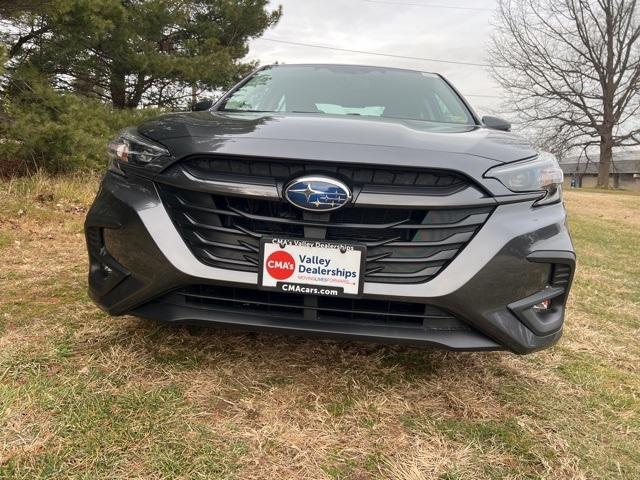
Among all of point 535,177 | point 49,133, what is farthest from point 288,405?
point 49,133

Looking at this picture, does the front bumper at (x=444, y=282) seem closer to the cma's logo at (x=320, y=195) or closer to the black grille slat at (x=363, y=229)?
the black grille slat at (x=363, y=229)

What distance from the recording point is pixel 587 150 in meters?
33.0

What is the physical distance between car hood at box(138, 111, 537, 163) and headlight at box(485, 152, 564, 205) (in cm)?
5

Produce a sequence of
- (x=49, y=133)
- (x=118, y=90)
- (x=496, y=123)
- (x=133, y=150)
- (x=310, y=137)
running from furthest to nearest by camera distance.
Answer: (x=118, y=90)
(x=49, y=133)
(x=496, y=123)
(x=133, y=150)
(x=310, y=137)

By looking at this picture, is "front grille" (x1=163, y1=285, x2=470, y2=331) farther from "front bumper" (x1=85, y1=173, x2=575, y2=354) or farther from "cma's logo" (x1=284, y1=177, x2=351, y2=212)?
"cma's logo" (x1=284, y1=177, x2=351, y2=212)

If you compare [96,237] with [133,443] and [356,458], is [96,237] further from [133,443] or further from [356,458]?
[356,458]

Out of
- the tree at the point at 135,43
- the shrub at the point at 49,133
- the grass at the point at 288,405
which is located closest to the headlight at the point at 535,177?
the grass at the point at 288,405

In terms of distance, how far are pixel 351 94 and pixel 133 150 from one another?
1.52 m

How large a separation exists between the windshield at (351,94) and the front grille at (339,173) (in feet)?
3.24

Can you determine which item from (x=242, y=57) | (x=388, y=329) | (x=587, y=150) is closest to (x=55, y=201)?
(x=388, y=329)

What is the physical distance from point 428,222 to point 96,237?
130 cm

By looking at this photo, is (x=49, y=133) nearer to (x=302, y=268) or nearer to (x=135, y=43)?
(x=135, y=43)

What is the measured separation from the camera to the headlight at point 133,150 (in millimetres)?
1947

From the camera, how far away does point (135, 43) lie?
980 centimetres
